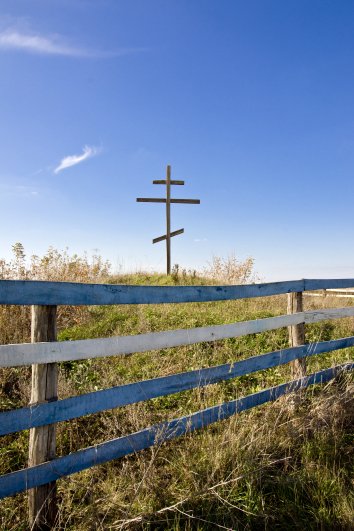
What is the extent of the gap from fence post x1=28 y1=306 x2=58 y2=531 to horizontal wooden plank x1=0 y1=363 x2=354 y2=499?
3.6 inches

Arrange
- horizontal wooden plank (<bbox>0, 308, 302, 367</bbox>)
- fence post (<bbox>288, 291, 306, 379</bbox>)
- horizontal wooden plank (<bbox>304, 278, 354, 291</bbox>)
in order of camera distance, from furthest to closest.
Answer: horizontal wooden plank (<bbox>304, 278, 354, 291</bbox>), fence post (<bbox>288, 291, 306, 379</bbox>), horizontal wooden plank (<bbox>0, 308, 302, 367</bbox>)

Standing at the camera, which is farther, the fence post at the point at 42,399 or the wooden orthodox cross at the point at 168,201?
the wooden orthodox cross at the point at 168,201

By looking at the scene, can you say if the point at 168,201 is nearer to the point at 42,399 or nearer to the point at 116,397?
the point at 116,397

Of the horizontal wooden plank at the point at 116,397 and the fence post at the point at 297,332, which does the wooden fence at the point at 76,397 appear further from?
the fence post at the point at 297,332

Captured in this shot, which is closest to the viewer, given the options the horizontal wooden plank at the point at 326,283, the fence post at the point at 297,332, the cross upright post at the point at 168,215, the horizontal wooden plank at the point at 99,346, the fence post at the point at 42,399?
the horizontal wooden plank at the point at 99,346

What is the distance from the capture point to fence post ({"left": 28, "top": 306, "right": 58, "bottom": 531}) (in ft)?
8.72

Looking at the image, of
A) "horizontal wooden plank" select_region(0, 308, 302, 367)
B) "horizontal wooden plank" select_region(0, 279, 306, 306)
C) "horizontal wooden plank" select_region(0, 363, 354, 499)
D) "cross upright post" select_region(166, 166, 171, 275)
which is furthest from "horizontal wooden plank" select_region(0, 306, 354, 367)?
"cross upright post" select_region(166, 166, 171, 275)

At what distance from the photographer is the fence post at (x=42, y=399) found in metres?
2.66

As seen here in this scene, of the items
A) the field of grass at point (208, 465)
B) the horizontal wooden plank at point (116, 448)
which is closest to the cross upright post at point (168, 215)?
the field of grass at point (208, 465)

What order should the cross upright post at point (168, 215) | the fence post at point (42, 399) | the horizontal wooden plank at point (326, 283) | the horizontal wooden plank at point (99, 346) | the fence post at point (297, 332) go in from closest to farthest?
the horizontal wooden plank at point (99, 346), the fence post at point (42, 399), the fence post at point (297, 332), the horizontal wooden plank at point (326, 283), the cross upright post at point (168, 215)

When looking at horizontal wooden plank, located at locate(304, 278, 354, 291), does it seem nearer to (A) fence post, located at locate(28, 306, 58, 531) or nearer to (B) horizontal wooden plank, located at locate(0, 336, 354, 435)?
(B) horizontal wooden plank, located at locate(0, 336, 354, 435)

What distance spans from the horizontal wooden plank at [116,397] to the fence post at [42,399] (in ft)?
0.29

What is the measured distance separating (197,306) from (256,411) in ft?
18.3

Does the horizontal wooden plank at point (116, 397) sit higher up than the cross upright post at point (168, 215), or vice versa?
the cross upright post at point (168, 215)
